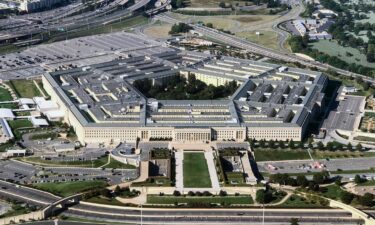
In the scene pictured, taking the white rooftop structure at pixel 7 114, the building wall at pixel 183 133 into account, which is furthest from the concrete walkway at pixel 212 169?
the white rooftop structure at pixel 7 114

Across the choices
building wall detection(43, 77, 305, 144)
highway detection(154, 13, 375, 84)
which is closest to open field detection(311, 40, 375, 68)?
highway detection(154, 13, 375, 84)

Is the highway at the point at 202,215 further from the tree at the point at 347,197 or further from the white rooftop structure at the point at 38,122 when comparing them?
the white rooftop structure at the point at 38,122

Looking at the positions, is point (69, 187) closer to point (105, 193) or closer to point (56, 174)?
point (105, 193)

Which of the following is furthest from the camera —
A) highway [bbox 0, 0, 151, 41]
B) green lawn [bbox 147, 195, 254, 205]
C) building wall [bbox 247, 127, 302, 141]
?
highway [bbox 0, 0, 151, 41]

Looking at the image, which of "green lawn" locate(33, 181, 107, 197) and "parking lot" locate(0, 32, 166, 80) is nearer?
"green lawn" locate(33, 181, 107, 197)

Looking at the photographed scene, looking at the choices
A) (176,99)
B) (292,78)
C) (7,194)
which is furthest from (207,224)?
(292,78)

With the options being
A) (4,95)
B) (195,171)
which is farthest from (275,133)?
(4,95)

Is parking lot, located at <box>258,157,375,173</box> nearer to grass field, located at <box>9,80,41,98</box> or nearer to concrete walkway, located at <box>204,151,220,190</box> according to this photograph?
concrete walkway, located at <box>204,151,220,190</box>
